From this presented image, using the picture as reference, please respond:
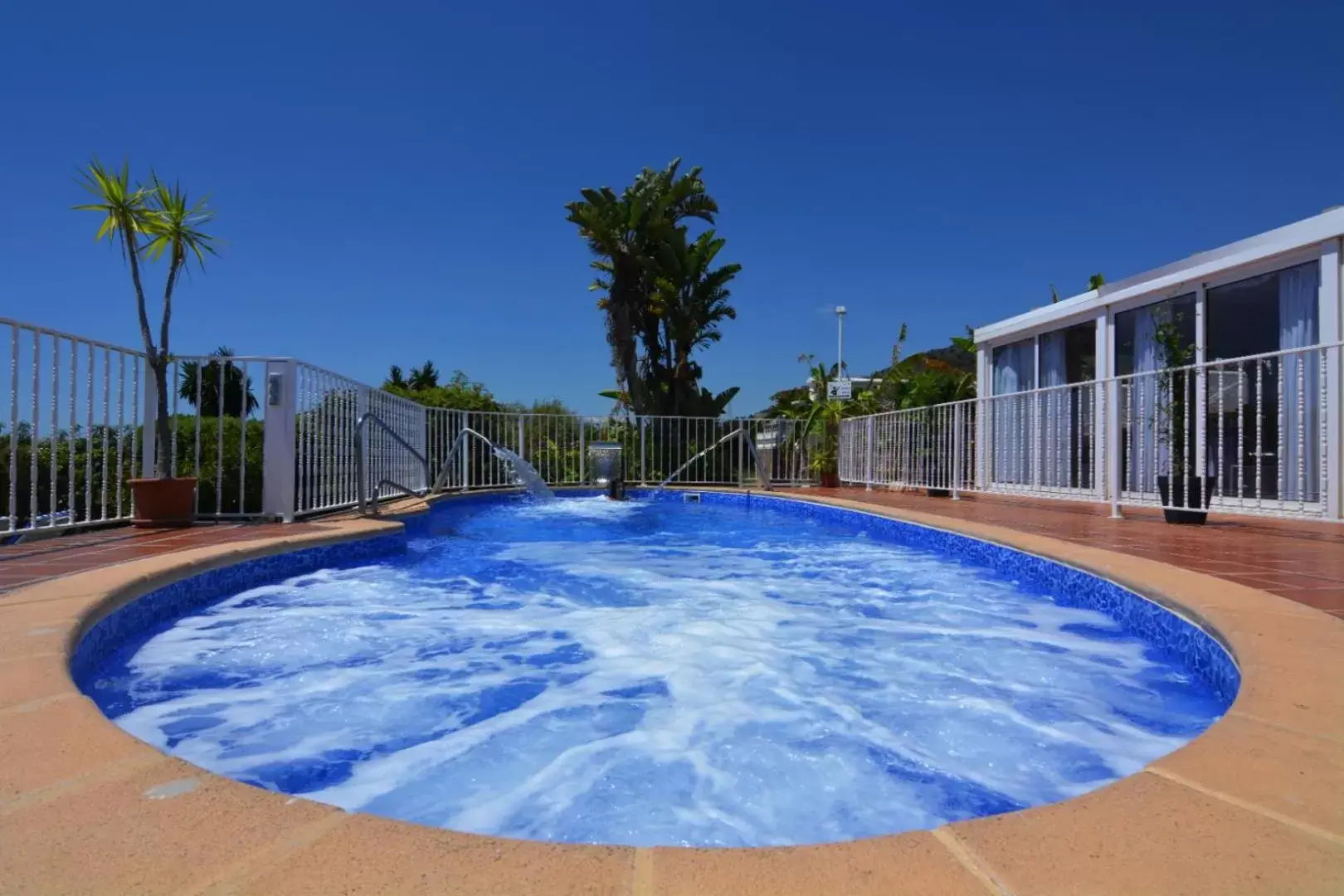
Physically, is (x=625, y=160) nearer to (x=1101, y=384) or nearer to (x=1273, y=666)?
(x=1101, y=384)

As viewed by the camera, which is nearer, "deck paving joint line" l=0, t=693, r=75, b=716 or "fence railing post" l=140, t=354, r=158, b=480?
"deck paving joint line" l=0, t=693, r=75, b=716

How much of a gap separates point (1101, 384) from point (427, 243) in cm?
2017

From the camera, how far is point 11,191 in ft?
56.8

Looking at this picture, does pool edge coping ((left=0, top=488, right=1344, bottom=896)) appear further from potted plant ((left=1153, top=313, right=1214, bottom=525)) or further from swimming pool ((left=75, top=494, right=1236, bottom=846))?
potted plant ((left=1153, top=313, right=1214, bottom=525))

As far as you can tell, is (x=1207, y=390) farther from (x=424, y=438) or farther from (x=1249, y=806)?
(x=424, y=438)

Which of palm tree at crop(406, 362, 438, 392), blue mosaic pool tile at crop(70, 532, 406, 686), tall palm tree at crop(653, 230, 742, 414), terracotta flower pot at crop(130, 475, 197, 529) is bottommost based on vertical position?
blue mosaic pool tile at crop(70, 532, 406, 686)

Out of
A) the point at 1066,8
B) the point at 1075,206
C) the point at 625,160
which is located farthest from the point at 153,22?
the point at 1075,206

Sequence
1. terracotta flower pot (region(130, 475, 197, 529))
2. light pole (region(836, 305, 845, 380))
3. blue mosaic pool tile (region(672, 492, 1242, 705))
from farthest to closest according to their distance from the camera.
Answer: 1. light pole (region(836, 305, 845, 380))
2. terracotta flower pot (region(130, 475, 197, 529))
3. blue mosaic pool tile (region(672, 492, 1242, 705))

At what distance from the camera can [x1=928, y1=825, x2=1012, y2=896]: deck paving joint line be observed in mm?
930

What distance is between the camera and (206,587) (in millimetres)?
3791

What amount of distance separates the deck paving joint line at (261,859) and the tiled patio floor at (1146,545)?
2839 millimetres

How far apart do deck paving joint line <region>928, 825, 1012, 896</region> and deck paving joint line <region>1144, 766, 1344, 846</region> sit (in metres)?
0.48

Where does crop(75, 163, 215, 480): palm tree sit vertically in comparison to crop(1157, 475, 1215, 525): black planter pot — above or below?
above

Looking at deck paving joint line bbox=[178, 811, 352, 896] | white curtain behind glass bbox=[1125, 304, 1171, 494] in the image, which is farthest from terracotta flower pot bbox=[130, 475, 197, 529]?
white curtain behind glass bbox=[1125, 304, 1171, 494]
